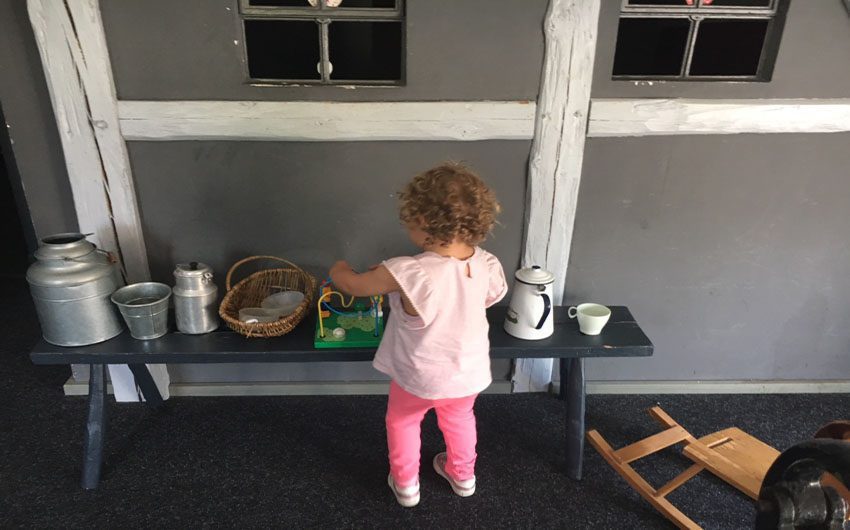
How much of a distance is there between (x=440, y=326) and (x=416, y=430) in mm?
474

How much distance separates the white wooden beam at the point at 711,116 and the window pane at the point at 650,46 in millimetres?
209

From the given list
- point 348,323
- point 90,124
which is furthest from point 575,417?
point 90,124

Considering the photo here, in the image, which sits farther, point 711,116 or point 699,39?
point 699,39

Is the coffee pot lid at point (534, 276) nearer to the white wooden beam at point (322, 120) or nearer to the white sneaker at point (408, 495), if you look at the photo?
the white wooden beam at point (322, 120)

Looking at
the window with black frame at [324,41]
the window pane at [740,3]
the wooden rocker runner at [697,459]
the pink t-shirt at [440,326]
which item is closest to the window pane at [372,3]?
the window with black frame at [324,41]

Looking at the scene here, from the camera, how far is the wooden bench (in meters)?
1.94

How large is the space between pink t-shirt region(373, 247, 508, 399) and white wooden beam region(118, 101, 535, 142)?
0.58 metres

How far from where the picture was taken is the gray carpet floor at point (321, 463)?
76.8 inches

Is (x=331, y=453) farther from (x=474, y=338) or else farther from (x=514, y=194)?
(x=514, y=194)

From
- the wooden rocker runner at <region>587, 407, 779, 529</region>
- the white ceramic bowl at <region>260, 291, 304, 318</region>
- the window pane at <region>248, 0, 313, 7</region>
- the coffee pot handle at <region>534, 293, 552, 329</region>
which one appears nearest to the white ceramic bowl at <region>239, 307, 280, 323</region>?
the white ceramic bowl at <region>260, 291, 304, 318</region>

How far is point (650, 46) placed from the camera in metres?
2.22

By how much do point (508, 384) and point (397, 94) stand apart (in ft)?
4.62

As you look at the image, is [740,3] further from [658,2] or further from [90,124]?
[90,124]

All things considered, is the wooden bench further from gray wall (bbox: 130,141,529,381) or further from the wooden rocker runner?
gray wall (bbox: 130,141,529,381)
